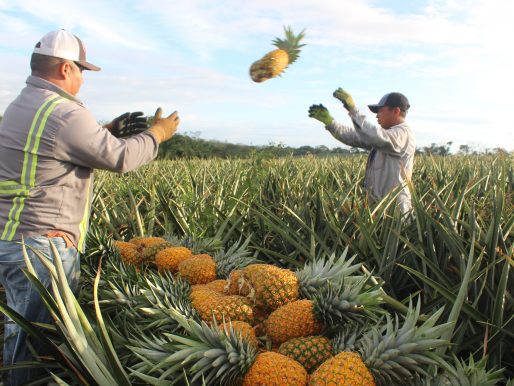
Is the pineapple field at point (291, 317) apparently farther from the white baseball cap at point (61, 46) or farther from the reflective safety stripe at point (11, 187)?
the white baseball cap at point (61, 46)

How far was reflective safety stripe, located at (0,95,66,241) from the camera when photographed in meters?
2.26

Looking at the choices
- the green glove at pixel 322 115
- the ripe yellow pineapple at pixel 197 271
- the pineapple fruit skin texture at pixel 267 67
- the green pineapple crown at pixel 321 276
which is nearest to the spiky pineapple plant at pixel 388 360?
the green pineapple crown at pixel 321 276

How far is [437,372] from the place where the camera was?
4.74 ft

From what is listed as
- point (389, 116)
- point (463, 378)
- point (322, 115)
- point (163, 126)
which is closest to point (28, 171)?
point (163, 126)

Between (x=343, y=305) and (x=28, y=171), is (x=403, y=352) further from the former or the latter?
(x=28, y=171)

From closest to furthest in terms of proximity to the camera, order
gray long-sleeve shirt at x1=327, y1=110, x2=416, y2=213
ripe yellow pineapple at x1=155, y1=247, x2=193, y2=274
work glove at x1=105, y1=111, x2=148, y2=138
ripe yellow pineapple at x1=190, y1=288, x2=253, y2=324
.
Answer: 1. ripe yellow pineapple at x1=190, y1=288, x2=253, y2=324
2. ripe yellow pineapple at x1=155, y1=247, x2=193, y2=274
3. work glove at x1=105, y1=111, x2=148, y2=138
4. gray long-sleeve shirt at x1=327, y1=110, x2=416, y2=213

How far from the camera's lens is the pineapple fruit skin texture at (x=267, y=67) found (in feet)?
11.6

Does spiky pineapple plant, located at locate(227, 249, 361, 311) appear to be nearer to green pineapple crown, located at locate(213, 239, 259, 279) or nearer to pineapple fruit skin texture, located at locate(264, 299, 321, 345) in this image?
pineapple fruit skin texture, located at locate(264, 299, 321, 345)

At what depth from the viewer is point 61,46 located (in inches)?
95.3

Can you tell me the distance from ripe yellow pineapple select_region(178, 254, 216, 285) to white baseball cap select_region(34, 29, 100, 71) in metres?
1.26

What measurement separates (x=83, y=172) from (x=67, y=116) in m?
0.32

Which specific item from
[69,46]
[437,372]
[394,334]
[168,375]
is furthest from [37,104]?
[437,372]

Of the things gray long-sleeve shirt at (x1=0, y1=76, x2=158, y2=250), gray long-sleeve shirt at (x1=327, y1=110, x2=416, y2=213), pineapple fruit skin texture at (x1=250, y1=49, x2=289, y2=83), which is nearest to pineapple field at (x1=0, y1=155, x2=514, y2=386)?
gray long-sleeve shirt at (x1=0, y1=76, x2=158, y2=250)

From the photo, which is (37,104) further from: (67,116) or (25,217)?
(25,217)
